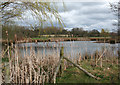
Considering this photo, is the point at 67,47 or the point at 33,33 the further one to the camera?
the point at 67,47

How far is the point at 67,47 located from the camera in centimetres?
369

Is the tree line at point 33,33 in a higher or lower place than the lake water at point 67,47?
higher

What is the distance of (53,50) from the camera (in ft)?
10.7

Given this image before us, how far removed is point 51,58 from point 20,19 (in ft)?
5.32

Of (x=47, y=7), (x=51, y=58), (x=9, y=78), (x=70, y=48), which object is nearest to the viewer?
(x=47, y=7)

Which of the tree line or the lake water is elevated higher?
the tree line

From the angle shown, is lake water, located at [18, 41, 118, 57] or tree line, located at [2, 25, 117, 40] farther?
lake water, located at [18, 41, 118, 57]

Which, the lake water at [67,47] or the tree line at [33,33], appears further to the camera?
the lake water at [67,47]

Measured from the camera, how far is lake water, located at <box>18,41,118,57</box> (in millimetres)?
3281

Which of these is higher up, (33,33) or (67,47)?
(33,33)

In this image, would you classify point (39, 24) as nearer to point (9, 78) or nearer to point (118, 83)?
point (9, 78)

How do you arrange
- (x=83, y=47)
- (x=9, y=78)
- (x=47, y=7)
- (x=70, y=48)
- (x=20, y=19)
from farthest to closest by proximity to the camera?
(x=83, y=47), (x=70, y=48), (x=9, y=78), (x=20, y=19), (x=47, y=7)

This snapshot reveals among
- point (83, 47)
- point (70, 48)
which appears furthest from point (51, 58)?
point (83, 47)

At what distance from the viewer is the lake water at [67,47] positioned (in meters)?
A: 3.28
